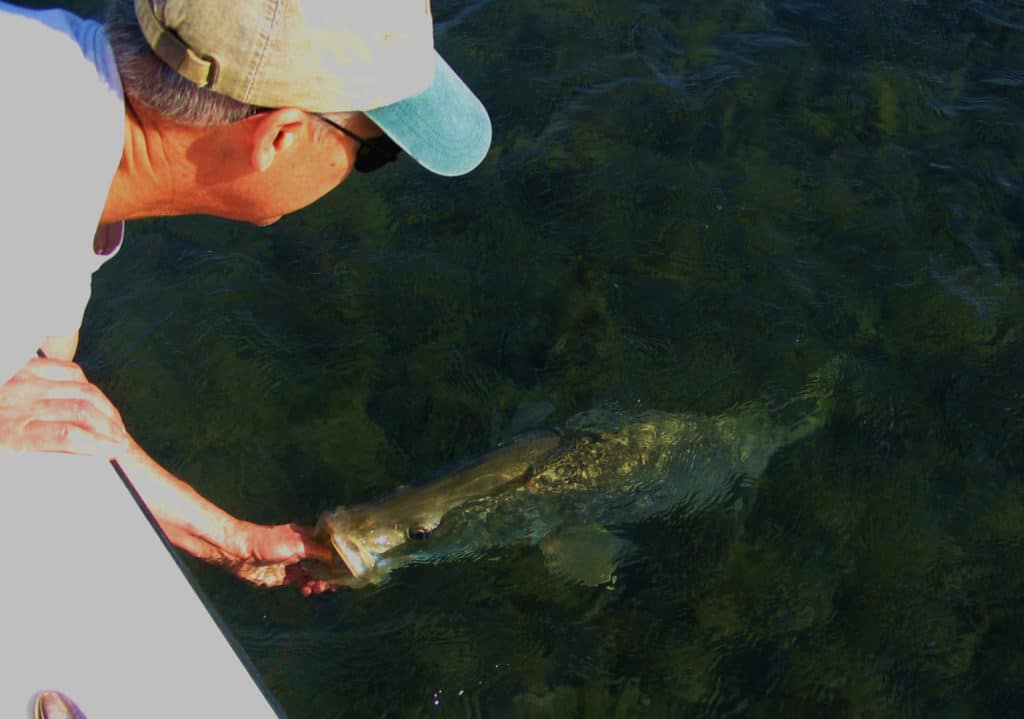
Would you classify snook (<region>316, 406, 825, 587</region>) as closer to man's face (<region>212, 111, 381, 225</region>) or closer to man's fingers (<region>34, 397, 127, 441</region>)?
man's fingers (<region>34, 397, 127, 441</region>)

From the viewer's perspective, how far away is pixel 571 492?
193 inches

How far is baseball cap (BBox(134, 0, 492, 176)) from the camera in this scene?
2363mm

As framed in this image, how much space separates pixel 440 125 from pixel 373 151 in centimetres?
20

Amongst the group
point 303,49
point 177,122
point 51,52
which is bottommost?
point 177,122

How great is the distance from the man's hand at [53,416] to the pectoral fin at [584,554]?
226 cm

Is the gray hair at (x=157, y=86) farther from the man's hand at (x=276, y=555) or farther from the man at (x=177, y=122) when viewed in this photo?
the man's hand at (x=276, y=555)

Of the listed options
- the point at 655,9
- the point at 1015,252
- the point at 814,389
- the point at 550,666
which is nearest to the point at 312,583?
the point at 550,666

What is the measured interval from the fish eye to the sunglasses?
80.1 inches

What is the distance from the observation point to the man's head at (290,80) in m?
2.38

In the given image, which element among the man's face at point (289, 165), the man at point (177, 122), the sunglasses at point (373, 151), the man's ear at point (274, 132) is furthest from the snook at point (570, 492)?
the man's ear at point (274, 132)

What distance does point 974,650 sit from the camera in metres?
4.69

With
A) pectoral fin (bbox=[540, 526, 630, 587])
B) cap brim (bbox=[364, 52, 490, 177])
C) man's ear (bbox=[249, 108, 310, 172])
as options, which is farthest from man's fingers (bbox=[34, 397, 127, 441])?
pectoral fin (bbox=[540, 526, 630, 587])

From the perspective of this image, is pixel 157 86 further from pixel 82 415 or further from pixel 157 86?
pixel 82 415

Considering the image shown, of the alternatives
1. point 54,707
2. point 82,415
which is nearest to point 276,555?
point 82,415
